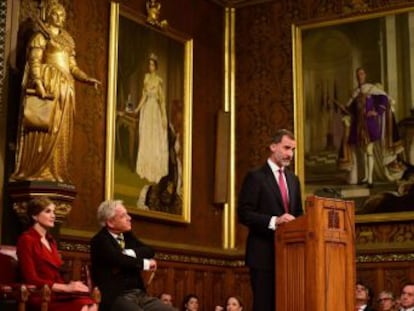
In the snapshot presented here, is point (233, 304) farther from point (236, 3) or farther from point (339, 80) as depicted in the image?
point (236, 3)

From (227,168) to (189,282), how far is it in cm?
175

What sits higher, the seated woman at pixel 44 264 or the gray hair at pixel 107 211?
the gray hair at pixel 107 211

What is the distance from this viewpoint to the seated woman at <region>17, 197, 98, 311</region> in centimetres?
577

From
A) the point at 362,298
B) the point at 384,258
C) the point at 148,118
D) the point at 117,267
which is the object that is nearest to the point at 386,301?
the point at 362,298

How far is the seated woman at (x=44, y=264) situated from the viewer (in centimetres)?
577

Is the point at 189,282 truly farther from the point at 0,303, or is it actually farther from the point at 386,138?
the point at 0,303

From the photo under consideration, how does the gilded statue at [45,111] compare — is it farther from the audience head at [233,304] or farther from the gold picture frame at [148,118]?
the audience head at [233,304]

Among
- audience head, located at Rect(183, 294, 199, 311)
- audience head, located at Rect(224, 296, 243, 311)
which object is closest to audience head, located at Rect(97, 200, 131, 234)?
audience head, located at Rect(183, 294, 199, 311)

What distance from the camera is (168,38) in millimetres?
10109

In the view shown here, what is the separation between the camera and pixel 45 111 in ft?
24.0

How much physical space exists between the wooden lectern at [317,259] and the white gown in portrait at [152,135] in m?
3.95

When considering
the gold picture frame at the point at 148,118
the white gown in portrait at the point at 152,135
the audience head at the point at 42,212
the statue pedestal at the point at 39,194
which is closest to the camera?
the audience head at the point at 42,212

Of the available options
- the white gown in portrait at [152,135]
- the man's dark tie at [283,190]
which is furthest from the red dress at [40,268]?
the white gown in portrait at [152,135]

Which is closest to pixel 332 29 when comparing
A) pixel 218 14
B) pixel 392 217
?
pixel 218 14
